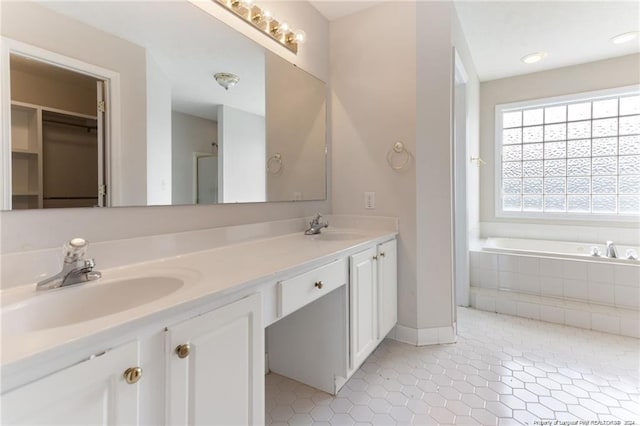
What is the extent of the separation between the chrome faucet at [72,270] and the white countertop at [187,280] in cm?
3

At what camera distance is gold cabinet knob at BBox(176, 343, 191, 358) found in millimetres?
744

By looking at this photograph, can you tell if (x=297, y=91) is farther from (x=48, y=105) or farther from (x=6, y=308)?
(x=6, y=308)

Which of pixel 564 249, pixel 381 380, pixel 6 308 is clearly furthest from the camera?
pixel 564 249

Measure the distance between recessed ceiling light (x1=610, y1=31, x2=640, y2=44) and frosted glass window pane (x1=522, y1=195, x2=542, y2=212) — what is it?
5.35 feet

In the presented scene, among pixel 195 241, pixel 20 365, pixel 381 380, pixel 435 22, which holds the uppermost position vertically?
pixel 435 22

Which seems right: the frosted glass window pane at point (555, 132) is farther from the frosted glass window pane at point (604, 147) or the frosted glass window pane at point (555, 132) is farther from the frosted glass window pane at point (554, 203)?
the frosted glass window pane at point (554, 203)

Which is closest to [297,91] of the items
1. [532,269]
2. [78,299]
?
[78,299]

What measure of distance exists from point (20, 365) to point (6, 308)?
0.35 meters

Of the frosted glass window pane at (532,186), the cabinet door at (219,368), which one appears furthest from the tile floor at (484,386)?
the frosted glass window pane at (532,186)

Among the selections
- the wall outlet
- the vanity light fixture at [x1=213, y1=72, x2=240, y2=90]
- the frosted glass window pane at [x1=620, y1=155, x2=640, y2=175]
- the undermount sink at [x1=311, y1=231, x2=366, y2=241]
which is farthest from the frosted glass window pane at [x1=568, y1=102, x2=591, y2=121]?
the vanity light fixture at [x1=213, y1=72, x2=240, y2=90]

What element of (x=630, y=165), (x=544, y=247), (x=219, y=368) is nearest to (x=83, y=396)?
(x=219, y=368)

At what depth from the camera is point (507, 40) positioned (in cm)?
279

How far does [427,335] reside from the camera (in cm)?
213

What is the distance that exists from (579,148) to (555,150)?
0.22 metres
